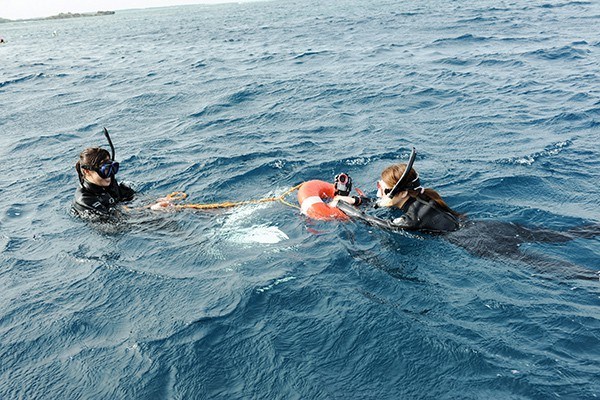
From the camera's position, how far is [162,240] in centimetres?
668

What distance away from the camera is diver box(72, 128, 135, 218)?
653cm

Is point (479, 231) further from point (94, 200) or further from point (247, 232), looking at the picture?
point (94, 200)

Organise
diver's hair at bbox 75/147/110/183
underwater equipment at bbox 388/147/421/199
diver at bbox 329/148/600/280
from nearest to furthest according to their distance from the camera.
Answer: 1. underwater equipment at bbox 388/147/421/199
2. diver at bbox 329/148/600/280
3. diver's hair at bbox 75/147/110/183

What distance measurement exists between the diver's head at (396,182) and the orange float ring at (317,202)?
88 centimetres

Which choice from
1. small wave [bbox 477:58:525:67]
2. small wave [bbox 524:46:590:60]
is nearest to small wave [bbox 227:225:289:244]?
small wave [bbox 477:58:525:67]

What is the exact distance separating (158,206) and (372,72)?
1272cm

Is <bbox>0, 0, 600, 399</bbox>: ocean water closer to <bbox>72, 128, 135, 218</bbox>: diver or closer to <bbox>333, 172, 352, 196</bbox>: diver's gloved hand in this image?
<bbox>72, 128, 135, 218</bbox>: diver

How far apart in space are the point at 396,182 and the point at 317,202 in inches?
55.1

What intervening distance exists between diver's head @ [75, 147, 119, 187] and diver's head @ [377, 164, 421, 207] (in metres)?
3.71

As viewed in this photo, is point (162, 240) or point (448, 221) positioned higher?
point (448, 221)

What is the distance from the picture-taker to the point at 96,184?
6770 millimetres

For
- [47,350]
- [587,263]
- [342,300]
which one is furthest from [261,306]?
[587,263]

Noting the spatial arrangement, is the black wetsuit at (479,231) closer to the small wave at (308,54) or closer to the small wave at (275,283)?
the small wave at (275,283)

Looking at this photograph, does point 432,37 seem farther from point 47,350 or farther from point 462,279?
point 47,350
